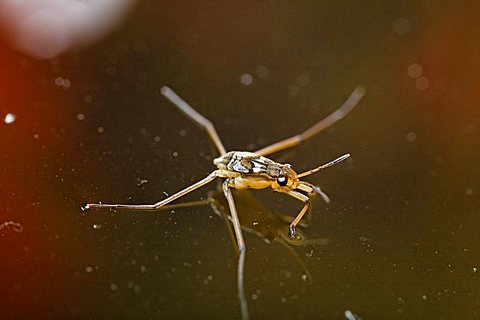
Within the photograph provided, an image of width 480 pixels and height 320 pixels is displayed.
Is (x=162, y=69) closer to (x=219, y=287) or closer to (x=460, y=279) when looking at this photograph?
(x=219, y=287)

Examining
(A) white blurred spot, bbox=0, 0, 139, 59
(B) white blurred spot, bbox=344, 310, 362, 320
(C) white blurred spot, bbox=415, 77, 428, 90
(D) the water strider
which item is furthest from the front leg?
(A) white blurred spot, bbox=0, 0, 139, 59

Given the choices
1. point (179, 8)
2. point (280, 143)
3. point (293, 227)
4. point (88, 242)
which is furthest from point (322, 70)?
point (88, 242)

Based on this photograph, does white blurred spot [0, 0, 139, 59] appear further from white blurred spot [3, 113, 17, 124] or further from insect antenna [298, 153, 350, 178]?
insect antenna [298, 153, 350, 178]

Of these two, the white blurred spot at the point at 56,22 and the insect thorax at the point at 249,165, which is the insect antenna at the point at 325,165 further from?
the white blurred spot at the point at 56,22

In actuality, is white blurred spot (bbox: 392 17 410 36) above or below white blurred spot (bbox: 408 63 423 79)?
above

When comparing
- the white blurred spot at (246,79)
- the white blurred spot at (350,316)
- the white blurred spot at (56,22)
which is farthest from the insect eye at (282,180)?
the white blurred spot at (56,22)

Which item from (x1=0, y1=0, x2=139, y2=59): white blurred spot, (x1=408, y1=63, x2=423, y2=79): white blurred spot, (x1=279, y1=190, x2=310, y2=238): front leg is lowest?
(x1=279, y1=190, x2=310, y2=238): front leg

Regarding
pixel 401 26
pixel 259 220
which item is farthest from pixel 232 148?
pixel 401 26
